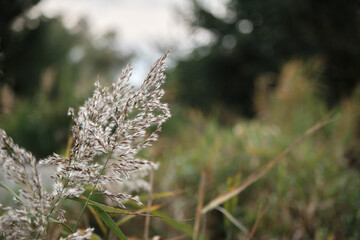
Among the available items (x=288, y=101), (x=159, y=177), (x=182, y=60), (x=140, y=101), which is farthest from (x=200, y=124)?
(x=182, y=60)

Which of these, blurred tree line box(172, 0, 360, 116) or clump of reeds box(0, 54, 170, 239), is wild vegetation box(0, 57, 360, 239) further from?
blurred tree line box(172, 0, 360, 116)

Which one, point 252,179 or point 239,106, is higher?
point 239,106

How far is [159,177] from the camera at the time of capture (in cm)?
222

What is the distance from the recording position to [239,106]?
12984 millimetres

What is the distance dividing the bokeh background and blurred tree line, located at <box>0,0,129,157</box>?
0.02 metres

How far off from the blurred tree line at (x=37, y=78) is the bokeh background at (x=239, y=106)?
0.02 metres

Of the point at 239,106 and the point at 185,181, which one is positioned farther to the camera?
the point at 239,106

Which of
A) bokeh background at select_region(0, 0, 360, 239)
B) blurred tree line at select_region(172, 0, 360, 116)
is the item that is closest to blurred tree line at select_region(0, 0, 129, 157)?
bokeh background at select_region(0, 0, 360, 239)

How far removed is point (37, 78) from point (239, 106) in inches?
325

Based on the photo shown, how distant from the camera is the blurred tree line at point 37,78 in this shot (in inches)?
129

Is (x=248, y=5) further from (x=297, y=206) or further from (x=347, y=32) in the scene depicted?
(x=297, y=206)

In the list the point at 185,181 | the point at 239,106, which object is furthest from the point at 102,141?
the point at 239,106

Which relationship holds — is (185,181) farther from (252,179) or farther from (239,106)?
(239,106)

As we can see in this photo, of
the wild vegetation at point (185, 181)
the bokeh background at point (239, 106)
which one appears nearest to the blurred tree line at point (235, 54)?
the bokeh background at point (239, 106)
